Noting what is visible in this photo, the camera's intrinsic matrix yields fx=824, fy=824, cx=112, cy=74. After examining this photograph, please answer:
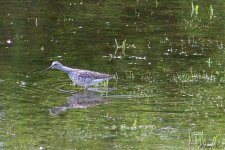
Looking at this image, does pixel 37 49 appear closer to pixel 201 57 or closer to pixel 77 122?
pixel 201 57

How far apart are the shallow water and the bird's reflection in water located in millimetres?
57

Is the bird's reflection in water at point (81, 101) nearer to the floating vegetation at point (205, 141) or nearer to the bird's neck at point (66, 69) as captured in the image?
the bird's neck at point (66, 69)

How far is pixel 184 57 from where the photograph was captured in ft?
51.9

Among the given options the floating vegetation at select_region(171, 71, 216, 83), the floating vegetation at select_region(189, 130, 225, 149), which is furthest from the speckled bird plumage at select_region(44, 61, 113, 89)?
the floating vegetation at select_region(189, 130, 225, 149)

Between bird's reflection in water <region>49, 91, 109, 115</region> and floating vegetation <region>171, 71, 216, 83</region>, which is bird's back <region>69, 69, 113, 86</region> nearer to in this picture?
bird's reflection in water <region>49, 91, 109, 115</region>

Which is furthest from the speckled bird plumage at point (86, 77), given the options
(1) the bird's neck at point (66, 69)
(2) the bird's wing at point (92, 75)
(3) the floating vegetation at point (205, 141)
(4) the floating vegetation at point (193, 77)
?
(3) the floating vegetation at point (205, 141)

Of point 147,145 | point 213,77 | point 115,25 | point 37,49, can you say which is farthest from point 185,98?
point 115,25

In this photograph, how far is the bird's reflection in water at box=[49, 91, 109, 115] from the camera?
12178mm

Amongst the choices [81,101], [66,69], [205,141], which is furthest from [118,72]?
[205,141]

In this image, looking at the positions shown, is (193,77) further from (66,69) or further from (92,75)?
(66,69)

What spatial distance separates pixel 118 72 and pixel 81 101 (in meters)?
1.80

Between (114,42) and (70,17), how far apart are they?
2.79 m

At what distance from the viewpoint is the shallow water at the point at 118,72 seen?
10.8m

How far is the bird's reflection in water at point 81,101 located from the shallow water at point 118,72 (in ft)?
0.19
